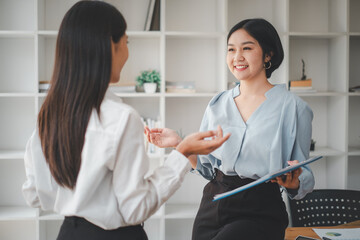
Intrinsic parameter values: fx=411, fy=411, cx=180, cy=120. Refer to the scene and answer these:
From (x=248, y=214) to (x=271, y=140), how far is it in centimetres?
33

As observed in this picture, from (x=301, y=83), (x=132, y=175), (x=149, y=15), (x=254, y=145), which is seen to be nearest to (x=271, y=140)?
(x=254, y=145)

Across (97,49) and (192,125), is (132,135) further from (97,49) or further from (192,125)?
(192,125)

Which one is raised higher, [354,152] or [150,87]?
[150,87]

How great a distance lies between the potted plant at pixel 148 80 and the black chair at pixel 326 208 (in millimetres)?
1310

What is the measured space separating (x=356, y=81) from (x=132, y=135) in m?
2.94

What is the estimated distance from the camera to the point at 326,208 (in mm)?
2859

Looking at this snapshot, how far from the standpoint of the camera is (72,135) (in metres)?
1.14

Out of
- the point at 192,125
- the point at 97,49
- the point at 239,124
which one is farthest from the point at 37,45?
the point at 97,49

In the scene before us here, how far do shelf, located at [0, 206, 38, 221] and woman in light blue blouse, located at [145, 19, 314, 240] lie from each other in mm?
1638

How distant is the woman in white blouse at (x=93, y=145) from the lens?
1.12 m

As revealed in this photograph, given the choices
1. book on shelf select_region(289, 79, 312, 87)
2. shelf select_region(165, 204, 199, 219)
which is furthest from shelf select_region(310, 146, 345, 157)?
shelf select_region(165, 204, 199, 219)

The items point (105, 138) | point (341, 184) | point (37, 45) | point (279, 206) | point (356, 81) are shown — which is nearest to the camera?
point (105, 138)

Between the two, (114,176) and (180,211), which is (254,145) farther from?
(180,211)

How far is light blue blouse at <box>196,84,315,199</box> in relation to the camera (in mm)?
1748
